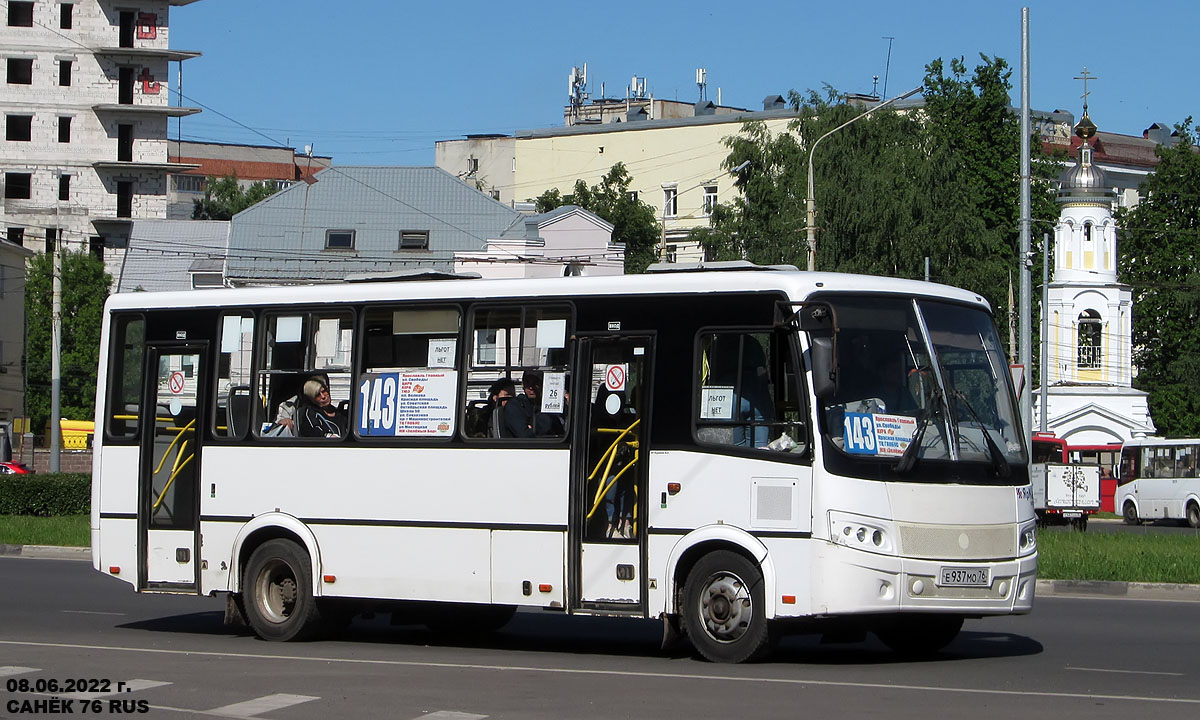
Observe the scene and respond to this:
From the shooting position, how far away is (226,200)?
124m

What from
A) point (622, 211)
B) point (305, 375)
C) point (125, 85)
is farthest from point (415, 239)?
point (305, 375)

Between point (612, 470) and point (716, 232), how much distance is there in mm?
55961

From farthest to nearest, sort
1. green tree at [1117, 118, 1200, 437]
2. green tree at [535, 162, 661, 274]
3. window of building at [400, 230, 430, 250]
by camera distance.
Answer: green tree at [535, 162, 661, 274] < green tree at [1117, 118, 1200, 437] < window of building at [400, 230, 430, 250]

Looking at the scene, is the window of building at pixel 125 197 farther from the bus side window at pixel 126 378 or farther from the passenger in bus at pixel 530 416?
the passenger in bus at pixel 530 416

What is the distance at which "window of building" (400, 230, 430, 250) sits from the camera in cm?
7344

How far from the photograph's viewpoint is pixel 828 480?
12547mm

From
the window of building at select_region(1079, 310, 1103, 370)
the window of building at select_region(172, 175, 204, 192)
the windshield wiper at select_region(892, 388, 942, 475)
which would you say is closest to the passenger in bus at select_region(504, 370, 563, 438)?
the windshield wiper at select_region(892, 388, 942, 475)

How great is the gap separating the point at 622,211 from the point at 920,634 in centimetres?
8276

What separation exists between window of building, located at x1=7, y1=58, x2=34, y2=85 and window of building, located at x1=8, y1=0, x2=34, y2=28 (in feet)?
6.83

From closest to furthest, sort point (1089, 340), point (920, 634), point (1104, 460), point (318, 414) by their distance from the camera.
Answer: point (920, 634), point (318, 414), point (1104, 460), point (1089, 340)

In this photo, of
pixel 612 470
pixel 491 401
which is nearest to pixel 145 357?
pixel 491 401

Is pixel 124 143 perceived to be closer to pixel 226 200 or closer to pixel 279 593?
pixel 226 200

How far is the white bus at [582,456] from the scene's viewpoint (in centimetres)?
1274

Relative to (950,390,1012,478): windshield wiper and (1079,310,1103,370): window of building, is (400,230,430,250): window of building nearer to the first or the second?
(1079,310,1103,370): window of building
